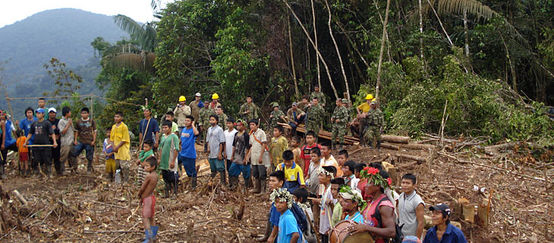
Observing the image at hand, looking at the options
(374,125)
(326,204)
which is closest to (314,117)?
(374,125)

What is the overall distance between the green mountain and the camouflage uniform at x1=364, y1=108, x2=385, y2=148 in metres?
43.7

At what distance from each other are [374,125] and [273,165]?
3554 millimetres

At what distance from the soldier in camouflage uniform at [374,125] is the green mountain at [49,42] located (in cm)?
4372

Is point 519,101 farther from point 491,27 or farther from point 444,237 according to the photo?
point 444,237

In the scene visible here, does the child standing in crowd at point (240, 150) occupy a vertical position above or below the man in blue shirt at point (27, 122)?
below

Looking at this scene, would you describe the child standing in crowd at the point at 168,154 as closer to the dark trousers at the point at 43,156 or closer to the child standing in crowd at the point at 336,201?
the dark trousers at the point at 43,156

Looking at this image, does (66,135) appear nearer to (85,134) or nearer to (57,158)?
(85,134)

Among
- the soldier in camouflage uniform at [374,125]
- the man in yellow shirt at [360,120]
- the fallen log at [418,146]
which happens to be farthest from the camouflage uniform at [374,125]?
Result: the fallen log at [418,146]

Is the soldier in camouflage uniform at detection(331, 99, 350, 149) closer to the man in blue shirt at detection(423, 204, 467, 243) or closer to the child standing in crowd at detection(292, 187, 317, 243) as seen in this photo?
the child standing in crowd at detection(292, 187, 317, 243)

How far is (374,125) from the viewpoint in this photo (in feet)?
36.8

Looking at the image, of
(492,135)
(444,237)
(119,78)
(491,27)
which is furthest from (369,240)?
(119,78)

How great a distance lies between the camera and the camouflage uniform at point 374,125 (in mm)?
11141

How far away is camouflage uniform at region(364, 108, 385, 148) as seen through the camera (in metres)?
11.1

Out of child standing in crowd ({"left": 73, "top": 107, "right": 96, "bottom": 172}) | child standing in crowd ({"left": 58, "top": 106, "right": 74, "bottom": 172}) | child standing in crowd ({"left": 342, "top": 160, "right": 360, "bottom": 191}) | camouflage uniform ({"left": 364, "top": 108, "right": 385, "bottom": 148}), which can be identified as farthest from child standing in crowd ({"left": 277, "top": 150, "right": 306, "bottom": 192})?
child standing in crowd ({"left": 58, "top": 106, "right": 74, "bottom": 172})
